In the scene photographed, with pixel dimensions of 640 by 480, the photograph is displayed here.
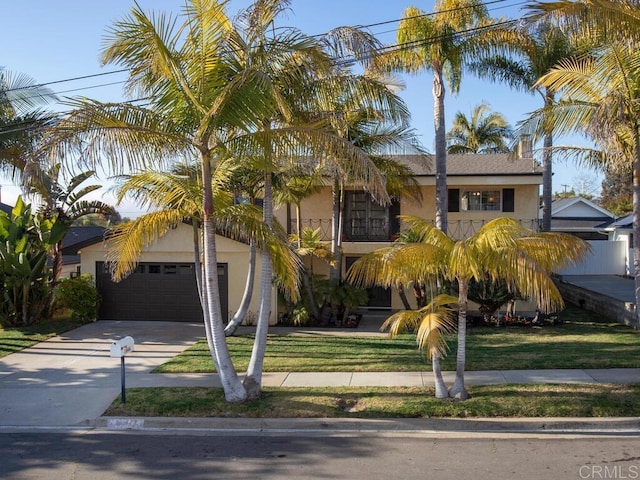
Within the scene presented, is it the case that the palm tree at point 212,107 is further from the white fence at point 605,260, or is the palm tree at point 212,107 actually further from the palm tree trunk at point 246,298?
the white fence at point 605,260

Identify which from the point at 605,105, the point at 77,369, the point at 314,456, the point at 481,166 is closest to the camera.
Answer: the point at 314,456

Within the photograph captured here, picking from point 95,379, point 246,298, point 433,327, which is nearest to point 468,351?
point 433,327

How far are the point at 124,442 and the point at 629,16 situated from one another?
10.5 metres

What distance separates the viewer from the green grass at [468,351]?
10.6 metres

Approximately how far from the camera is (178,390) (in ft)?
30.4

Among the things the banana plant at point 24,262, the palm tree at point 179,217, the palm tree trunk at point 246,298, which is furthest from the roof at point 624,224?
the banana plant at point 24,262

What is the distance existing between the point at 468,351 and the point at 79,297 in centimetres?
1081

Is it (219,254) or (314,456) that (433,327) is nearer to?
(314,456)

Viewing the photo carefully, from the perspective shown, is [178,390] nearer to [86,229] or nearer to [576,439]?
[576,439]

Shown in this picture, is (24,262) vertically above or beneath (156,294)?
above

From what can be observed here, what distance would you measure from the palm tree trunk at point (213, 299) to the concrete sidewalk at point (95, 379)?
1.28 metres

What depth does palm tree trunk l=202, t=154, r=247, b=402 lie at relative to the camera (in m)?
8.14

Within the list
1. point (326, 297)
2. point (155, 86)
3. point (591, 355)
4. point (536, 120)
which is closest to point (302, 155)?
point (155, 86)

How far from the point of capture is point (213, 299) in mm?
8266
